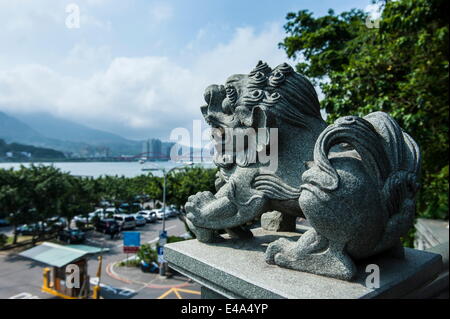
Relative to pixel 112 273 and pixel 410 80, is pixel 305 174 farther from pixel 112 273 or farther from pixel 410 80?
pixel 112 273

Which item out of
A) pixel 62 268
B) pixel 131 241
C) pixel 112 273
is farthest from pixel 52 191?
pixel 62 268

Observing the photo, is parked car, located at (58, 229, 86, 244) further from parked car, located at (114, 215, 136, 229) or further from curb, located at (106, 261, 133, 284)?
curb, located at (106, 261, 133, 284)

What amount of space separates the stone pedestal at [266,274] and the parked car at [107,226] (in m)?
20.1

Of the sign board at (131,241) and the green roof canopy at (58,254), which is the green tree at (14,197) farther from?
the sign board at (131,241)

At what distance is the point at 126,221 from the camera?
23.7 meters

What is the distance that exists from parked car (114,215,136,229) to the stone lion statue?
71.8 feet

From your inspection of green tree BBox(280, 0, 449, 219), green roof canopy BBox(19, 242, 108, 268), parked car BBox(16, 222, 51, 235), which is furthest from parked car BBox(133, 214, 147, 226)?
green tree BBox(280, 0, 449, 219)

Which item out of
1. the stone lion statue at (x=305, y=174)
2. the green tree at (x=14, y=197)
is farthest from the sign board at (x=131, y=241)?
the stone lion statue at (x=305, y=174)

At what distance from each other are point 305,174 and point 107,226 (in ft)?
74.6

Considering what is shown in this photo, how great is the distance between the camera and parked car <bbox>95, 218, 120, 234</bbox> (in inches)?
858
